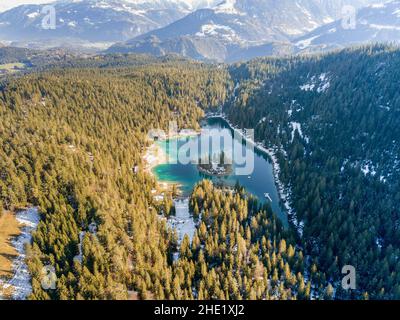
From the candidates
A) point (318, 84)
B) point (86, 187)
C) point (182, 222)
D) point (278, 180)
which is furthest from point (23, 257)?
point (318, 84)

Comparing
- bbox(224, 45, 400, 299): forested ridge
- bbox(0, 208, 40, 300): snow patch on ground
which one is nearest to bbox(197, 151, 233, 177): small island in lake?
bbox(224, 45, 400, 299): forested ridge

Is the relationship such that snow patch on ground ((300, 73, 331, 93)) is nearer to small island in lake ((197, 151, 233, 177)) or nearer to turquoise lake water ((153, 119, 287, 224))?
turquoise lake water ((153, 119, 287, 224))

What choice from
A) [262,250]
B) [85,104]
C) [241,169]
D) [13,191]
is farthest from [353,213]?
[85,104]

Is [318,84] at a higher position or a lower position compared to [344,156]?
higher

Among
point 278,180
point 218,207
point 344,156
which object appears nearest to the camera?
point 218,207

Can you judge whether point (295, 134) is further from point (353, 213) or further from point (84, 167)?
point (84, 167)

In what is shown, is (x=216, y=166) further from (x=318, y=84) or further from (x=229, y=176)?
(x=318, y=84)
